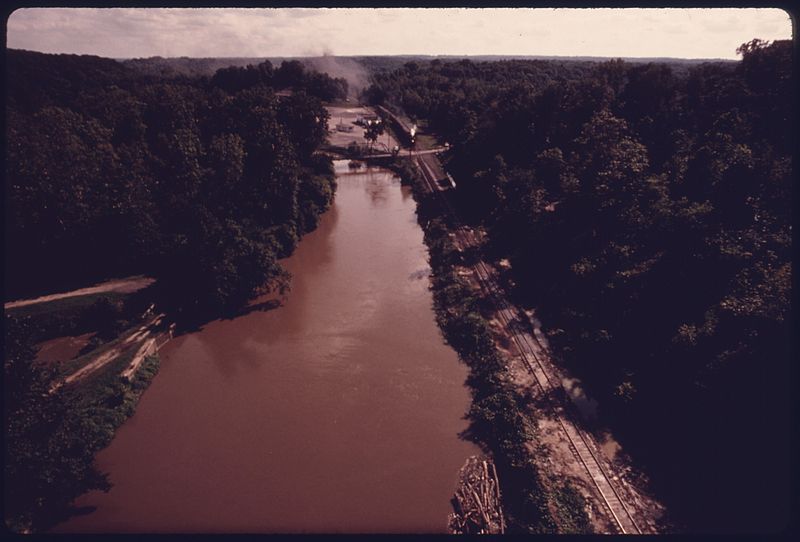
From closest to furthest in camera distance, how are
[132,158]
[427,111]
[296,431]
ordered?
[296,431], [132,158], [427,111]

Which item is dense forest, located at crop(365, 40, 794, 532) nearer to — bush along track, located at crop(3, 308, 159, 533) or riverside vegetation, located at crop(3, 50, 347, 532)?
riverside vegetation, located at crop(3, 50, 347, 532)

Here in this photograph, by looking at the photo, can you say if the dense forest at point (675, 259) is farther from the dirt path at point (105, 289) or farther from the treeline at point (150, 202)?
the dirt path at point (105, 289)

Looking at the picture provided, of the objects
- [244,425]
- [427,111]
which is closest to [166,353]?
[244,425]

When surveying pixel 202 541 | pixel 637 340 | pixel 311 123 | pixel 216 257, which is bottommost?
pixel 202 541

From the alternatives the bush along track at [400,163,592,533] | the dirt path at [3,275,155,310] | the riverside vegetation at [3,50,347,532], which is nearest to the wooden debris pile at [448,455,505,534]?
the bush along track at [400,163,592,533]

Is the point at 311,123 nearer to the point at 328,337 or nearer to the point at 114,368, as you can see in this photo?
the point at 328,337

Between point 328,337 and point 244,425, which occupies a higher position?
point 328,337
